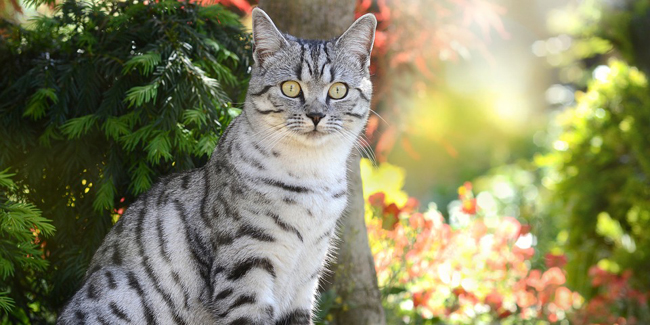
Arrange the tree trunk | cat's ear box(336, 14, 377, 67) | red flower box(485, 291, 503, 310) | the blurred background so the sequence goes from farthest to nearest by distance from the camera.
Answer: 1. red flower box(485, 291, 503, 310)
2. the tree trunk
3. the blurred background
4. cat's ear box(336, 14, 377, 67)

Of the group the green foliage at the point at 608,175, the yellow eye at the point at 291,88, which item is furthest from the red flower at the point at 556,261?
the yellow eye at the point at 291,88

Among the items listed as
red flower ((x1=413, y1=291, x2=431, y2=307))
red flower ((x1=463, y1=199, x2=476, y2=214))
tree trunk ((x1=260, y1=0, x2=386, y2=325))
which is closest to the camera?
tree trunk ((x1=260, y1=0, x2=386, y2=325))

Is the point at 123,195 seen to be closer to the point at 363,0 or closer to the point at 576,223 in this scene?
the point at 363,0

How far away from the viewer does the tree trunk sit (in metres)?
3.11

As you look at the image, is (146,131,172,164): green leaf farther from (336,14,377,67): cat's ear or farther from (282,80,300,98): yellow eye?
(336,14,377,67): cat's ear

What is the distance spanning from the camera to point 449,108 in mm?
8750

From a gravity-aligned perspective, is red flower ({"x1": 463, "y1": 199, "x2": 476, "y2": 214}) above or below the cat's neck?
below

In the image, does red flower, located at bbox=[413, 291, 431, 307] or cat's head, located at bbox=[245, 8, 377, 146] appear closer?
cat's head, located at bbox=[245, 8, 377, 146]

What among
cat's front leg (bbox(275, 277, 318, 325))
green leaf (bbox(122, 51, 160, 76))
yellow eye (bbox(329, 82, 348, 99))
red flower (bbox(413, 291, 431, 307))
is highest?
yellow eye (bbox(329, 82, 348, 99))

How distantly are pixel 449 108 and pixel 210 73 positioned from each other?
6320mm

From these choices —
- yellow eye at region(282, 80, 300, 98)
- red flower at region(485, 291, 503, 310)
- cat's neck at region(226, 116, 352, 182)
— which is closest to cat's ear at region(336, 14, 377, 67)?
yellow eye at region(282, 80, 300, 98)

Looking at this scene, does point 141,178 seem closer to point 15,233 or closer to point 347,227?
point 15,233

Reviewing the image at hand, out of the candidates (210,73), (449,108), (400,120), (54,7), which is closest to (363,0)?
(400,120)

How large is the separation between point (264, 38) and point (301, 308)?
1.06m
